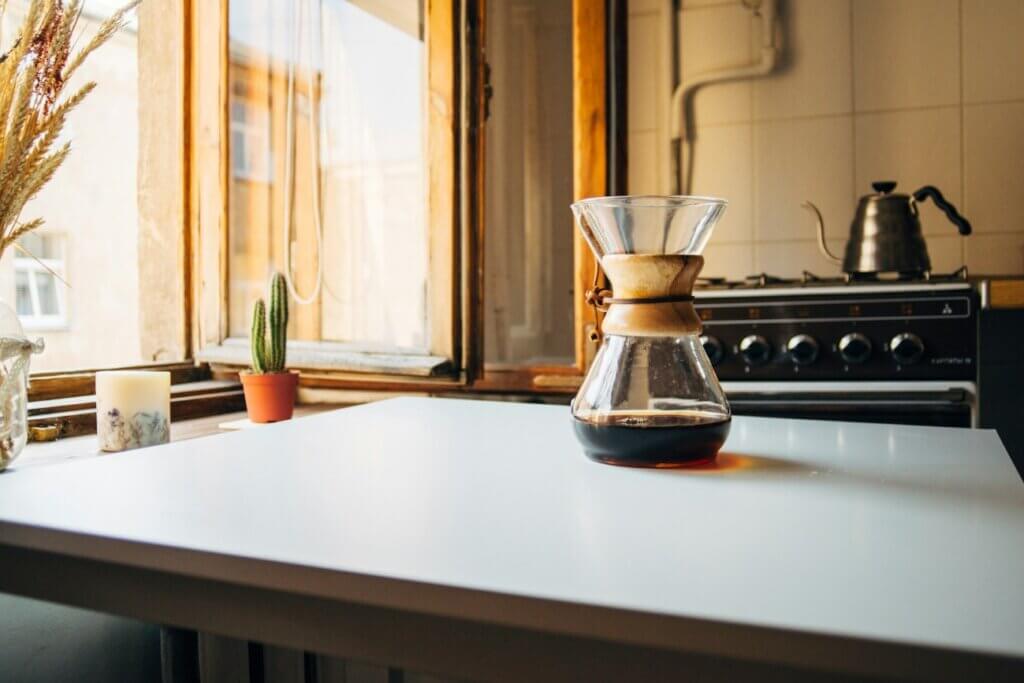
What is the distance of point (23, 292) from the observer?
2.04 metres

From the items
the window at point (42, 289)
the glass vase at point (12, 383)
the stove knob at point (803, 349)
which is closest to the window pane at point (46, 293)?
the window at point (42, 289)

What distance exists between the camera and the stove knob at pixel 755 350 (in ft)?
6.25

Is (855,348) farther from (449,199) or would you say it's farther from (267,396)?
(267,396)

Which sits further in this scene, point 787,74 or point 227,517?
point 787,74

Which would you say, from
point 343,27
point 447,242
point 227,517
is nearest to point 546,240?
point 447,242

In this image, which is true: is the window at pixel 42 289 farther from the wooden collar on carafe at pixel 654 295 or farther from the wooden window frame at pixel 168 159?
the wooden collar on carafe at pixel 654 295

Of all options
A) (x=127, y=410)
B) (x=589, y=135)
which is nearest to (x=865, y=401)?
(x=589, y=135)

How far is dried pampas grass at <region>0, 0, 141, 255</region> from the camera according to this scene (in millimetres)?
859

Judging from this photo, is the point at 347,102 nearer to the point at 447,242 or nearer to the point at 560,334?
the point at 447,242

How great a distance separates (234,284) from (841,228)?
66.1 inches

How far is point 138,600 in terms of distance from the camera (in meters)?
0.51

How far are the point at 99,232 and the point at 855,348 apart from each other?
186 centimetres

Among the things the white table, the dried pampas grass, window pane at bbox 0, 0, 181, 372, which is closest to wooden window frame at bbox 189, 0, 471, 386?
window pane at bbox 0, 0, 181, 372

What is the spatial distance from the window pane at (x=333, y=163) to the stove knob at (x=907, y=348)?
3.51 ft
